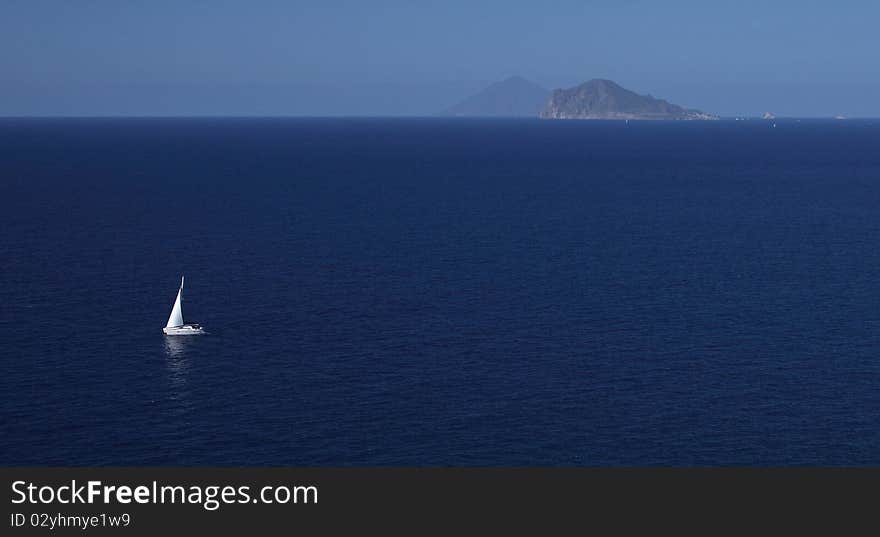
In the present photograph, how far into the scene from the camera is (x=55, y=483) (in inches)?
2076

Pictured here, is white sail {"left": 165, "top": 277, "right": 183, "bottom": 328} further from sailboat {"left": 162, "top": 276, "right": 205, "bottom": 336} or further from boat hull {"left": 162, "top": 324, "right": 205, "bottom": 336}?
boat hull {"left": 162, "top": 324, "right": 205, "bottom": 336}

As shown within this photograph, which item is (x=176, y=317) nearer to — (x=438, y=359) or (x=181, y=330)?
(x=181, y=330)

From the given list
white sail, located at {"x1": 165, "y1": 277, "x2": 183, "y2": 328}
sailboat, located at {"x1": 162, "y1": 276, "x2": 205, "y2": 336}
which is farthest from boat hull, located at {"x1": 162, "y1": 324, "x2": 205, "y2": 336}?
white sail, located at {"x1": 165, "y1": 277, "x2": 183, "y2": 328}

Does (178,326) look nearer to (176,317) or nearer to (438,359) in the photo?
(176,317)

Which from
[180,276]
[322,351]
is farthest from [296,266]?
[322,351]

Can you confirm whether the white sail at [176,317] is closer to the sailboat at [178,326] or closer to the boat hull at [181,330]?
the sailboat at [178,326]

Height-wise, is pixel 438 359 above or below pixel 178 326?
below

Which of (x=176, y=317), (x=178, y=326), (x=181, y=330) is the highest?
(x=176, y=317)

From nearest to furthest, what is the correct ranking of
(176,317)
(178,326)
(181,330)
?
(181,330) → (178,326) → (176,317)

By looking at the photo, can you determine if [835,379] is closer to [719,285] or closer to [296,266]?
[719,285]

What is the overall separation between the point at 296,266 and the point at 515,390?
224ft

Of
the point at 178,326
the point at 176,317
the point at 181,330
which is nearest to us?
the point at 181,330

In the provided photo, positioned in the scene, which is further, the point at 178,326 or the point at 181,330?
the point at 178,326

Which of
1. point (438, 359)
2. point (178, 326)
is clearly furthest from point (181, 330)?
point (438, 359)
